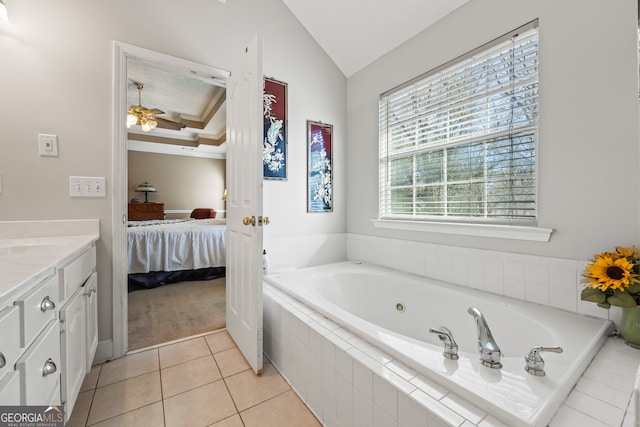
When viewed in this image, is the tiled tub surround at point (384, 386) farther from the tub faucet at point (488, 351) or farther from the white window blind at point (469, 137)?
the white window blind at point (469, 137)

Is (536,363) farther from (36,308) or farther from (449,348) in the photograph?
(36,308)

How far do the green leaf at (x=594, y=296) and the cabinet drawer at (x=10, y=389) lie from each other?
6.64 feet

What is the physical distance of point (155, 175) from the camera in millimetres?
6340

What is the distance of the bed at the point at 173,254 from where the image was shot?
3227 millimetres

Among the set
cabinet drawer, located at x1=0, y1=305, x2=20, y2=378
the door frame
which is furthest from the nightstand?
cabinet drawer, located at x1=0, y1=305, x2=20, y2=378

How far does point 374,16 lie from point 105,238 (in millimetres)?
2547

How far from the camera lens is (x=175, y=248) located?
3.47 m

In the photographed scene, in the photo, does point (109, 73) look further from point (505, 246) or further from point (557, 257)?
point (557, 257)

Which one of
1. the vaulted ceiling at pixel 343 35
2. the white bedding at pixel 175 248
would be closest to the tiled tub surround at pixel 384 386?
the vaulted ceiling at pixel 343 35

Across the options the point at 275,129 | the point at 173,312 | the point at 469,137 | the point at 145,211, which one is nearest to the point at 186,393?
the point at 173,312

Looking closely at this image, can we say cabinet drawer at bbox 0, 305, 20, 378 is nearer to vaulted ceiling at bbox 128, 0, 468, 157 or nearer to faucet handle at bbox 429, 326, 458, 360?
faucet handle at bbox 429, 326, 458, 360

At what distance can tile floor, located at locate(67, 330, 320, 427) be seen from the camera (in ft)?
4.21

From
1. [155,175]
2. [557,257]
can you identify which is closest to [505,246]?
[557,257]

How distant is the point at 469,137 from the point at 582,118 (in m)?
0.55
